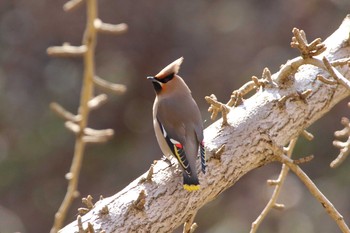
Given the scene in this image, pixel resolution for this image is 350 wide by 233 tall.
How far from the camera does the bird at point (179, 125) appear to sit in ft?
13.1

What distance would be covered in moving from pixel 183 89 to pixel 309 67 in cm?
64

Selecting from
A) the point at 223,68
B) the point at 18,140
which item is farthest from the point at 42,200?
the point at 223,68

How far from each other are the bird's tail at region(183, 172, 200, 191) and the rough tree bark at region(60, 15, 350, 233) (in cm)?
7

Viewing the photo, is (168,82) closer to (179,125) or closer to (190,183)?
(179,125)

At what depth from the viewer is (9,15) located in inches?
496

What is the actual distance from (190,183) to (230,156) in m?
Result: 0.30

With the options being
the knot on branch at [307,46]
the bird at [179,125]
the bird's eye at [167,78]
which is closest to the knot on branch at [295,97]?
the knot on branch at [307,46]

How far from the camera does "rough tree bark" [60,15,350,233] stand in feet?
12.5

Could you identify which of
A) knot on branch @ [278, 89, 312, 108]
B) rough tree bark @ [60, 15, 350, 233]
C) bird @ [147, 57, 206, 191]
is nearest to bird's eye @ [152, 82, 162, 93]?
bird @ [147, 57, 206, 191]

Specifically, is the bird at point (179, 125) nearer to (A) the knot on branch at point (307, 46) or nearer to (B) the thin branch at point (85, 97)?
(B) the thin branch at point (85, 97)

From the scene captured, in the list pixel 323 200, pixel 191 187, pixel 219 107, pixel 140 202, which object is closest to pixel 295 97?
pixel 219 107

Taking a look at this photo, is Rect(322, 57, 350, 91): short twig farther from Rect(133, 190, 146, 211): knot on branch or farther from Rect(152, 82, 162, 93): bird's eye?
Rect(152, 82, 162, 93): bird's eye

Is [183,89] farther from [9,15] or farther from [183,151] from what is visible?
[9,15]

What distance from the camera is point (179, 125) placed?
14.5 ft
